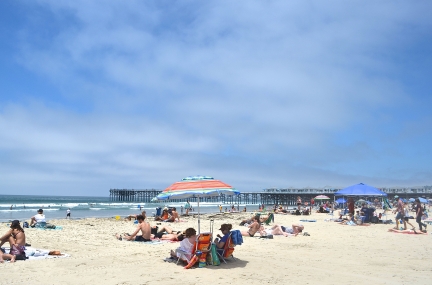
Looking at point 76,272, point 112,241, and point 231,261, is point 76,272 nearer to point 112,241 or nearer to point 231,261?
point 231,261

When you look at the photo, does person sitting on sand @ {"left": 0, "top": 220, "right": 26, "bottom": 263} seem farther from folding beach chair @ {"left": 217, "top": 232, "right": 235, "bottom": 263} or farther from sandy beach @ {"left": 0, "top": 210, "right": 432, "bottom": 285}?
folding beach chair @ {"left": 217, "top": 232, "right": 235, "bottom": 263}

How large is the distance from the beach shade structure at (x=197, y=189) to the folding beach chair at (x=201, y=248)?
84 centimetres

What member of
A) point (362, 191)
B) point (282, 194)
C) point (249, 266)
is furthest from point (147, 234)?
point (282, 194)

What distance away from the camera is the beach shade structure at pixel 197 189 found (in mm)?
7095

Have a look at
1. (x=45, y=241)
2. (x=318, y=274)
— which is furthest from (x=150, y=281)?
(x=45, y=241)

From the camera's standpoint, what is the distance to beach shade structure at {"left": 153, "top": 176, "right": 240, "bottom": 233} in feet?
23.3

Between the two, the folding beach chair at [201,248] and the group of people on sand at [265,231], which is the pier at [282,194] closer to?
the group of people on sand at [265,231]

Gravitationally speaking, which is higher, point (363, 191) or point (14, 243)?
point (363, 191)

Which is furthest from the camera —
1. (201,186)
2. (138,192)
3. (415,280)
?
(138,192)

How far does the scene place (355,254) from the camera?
28.3 feet

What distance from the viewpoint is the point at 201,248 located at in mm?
7250

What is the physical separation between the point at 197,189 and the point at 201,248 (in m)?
1.21

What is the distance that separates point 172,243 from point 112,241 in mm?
2080

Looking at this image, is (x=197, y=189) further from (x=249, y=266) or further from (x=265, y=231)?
(x=265, y=231)
